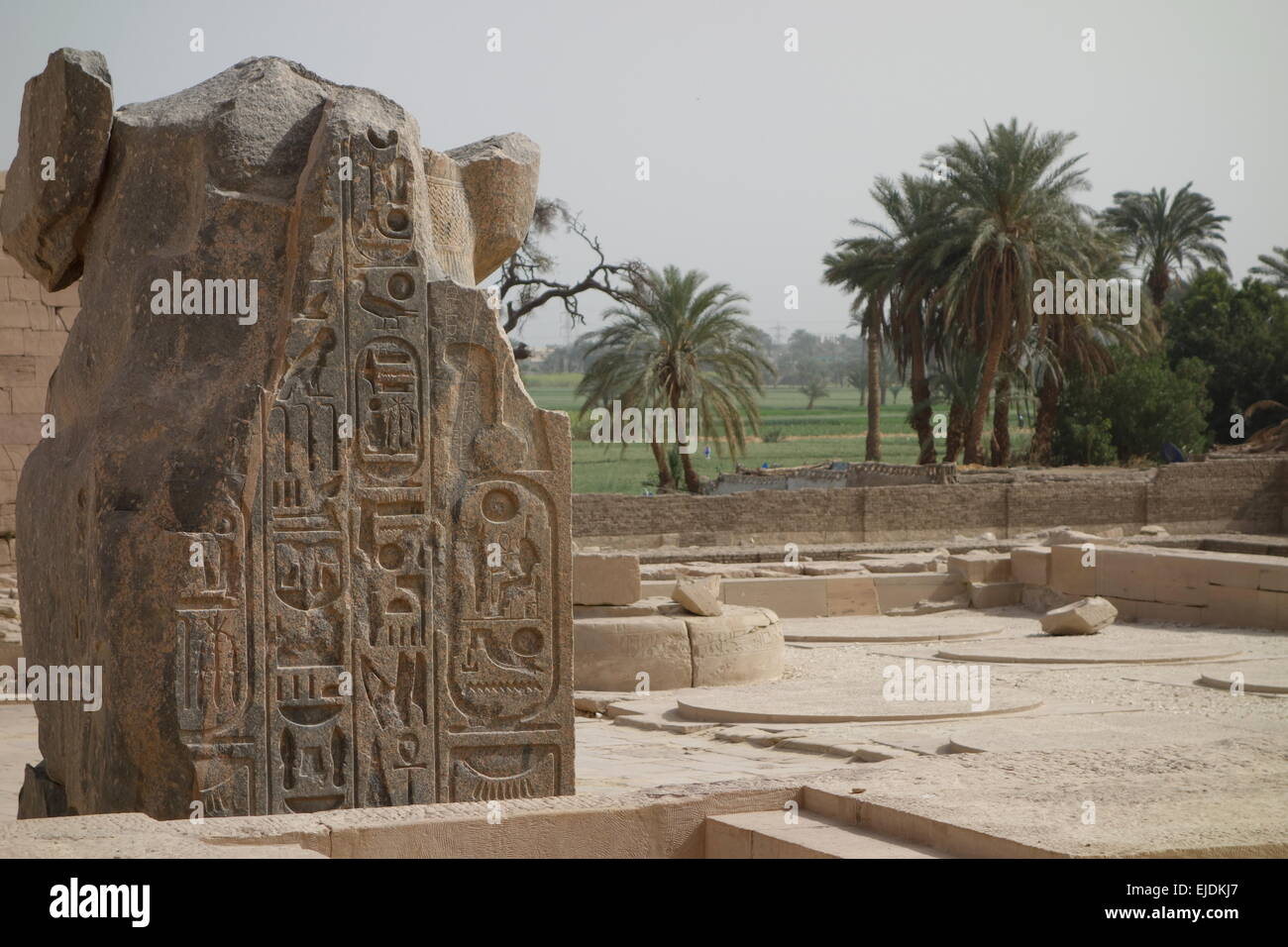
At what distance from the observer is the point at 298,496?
16.2 ft

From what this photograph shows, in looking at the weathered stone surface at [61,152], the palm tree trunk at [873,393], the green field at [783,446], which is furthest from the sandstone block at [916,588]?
the palm tree trunk at [873,393]

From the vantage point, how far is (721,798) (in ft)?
14.2

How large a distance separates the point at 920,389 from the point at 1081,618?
20323 millimetres

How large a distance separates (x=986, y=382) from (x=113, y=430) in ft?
80.0

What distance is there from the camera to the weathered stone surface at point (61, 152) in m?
5.18

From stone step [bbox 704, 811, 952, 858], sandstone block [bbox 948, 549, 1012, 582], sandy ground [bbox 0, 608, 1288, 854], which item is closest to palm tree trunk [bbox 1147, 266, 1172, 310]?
sandstone block [bbox 948, 549, 1012, 582]

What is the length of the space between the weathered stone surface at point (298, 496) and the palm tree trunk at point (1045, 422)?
28634 mm

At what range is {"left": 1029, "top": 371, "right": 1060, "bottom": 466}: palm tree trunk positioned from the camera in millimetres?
32531

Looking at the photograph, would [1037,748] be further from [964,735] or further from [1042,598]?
[1042,598]

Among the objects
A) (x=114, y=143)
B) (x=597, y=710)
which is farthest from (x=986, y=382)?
(x=114, y=143)

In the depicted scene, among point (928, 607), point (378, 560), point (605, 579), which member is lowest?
point (928, 607)

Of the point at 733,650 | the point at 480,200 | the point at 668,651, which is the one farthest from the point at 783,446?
the point at 480,200

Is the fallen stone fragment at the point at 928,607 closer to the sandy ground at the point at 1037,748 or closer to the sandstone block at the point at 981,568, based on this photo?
the sandstone block at the point at 981,568
